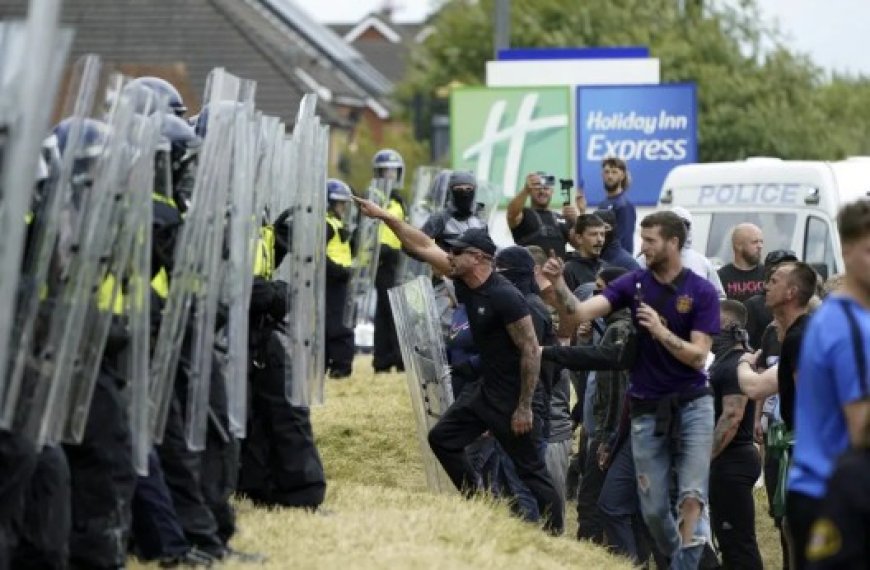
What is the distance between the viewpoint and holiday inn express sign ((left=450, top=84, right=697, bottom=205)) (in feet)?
103

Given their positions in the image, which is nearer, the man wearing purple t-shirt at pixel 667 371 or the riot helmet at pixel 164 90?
the riot helmet at pixel 164 90

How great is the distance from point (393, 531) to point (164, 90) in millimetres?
2405

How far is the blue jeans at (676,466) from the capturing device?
13.0 meters

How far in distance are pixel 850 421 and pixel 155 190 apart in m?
3.92

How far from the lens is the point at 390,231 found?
71.8ft

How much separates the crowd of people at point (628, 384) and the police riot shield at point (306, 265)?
2.36 ft

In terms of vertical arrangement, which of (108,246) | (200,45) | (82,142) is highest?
(200,45)

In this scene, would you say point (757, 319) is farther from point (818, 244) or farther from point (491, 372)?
point (818, 244)

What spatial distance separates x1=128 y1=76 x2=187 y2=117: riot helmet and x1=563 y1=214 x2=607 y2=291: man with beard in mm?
4149

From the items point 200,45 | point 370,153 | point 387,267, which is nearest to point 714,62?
point 370,153

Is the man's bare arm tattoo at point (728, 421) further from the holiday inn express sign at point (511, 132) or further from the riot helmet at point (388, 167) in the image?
the holiday inn express sign at point (511, 132)

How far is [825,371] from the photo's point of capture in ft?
27.8

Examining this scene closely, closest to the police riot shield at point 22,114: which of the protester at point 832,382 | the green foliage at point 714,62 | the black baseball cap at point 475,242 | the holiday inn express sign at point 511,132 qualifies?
the protester at point 832,382

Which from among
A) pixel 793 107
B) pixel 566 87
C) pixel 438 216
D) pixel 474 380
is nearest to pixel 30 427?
pixel 474 380
